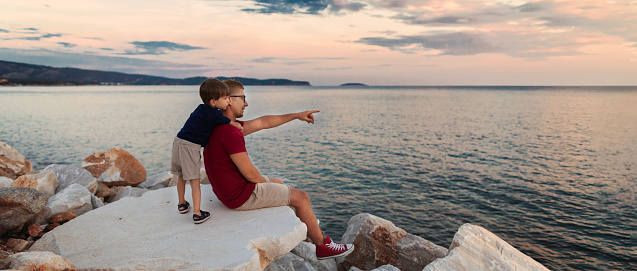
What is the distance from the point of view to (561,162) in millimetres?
19969

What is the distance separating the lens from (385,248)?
24.2 ft

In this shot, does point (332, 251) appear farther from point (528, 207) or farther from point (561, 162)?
point (561, 162)

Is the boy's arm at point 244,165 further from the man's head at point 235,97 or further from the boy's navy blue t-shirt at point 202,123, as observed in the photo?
the man's head at point 235,97

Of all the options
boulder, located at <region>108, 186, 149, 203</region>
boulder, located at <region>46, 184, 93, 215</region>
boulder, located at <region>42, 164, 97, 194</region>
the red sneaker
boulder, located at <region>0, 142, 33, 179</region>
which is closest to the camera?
the red sneaker

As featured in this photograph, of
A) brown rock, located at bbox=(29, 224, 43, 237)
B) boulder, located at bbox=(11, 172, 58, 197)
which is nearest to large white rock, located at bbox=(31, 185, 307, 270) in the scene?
brown rock, located at bbox=(29, 224, 43, 237)

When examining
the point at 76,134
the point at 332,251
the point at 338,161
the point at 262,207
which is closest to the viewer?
the point at 332,251

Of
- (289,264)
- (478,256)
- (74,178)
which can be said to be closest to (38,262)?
(289,264)

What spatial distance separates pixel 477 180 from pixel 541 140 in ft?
49.8

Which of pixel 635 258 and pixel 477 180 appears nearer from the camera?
pixel 635 258

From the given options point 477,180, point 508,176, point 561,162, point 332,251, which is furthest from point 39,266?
point 561,162

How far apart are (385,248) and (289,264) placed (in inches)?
88.4

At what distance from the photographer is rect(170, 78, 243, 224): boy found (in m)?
4.89

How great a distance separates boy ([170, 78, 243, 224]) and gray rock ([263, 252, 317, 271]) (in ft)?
4.54

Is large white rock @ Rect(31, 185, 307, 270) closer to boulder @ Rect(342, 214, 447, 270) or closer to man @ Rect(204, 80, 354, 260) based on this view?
man @ Rect(204, 80, 354, 260)
